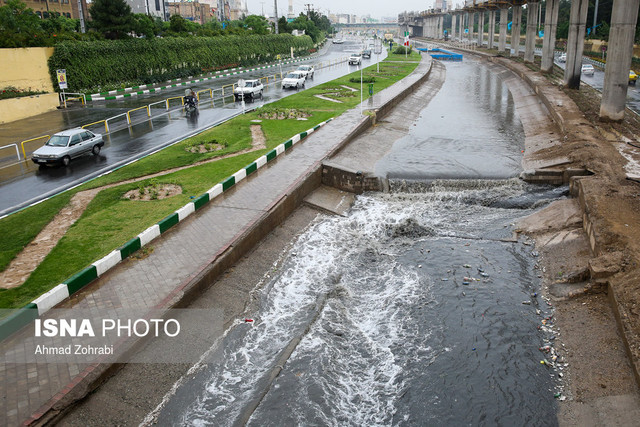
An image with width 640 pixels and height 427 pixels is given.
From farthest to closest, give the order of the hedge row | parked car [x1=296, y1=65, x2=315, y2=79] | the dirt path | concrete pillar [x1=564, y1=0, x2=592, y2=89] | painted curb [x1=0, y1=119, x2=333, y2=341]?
parked car [x1=296, y1=65, x2=315, y2=79] → the hedge row → concrete pillar [x1=564, y1=0, x2=592, y2=89] → the dirt path → painted curb [x1=0, y1=119, x2=333, y2=341]

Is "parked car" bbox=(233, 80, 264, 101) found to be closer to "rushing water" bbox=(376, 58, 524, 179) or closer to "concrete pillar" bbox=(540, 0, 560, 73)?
"rushing water" bbox=(376, 58, 524, 179)

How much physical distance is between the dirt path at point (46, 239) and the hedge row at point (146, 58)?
977 inches

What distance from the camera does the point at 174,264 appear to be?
11938 millimetres

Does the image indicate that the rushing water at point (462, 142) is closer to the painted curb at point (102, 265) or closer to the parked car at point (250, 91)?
the painted curb at point (102, 265)

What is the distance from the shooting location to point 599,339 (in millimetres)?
10234

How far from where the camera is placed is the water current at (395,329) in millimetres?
8953

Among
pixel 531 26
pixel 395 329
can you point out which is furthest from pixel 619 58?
pixel 531 26

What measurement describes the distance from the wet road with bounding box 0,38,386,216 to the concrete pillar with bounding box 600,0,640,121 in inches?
824

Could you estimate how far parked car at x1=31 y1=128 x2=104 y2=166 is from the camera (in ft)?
66.7

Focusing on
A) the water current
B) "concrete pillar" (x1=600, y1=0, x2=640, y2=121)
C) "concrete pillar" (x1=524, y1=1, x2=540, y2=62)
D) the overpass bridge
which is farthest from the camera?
"concrete pillar" (x1=524, y1=1, x2=540, y2=62)

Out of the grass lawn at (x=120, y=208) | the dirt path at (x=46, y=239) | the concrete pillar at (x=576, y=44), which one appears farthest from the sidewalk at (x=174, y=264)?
the concrete pillar at (x=576, y=44)

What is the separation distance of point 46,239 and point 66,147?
885cm

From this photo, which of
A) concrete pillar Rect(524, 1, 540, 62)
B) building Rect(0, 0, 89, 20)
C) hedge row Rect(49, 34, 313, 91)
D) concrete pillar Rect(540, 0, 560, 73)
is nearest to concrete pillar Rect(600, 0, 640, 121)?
concrete pillar Rect(540, 0, 560, 73)

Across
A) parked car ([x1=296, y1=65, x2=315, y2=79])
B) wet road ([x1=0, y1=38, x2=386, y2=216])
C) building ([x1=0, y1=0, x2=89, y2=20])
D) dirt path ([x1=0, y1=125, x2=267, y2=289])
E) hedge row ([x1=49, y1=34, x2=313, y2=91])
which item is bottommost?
dirt path ([x1=0, y1=125, x2=267, y2=289])
